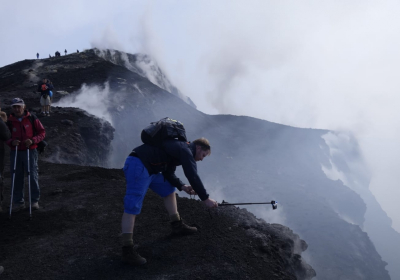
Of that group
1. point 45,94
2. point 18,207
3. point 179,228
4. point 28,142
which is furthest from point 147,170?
point 45,94

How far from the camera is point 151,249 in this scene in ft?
15.1

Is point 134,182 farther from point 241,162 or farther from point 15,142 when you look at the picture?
point 241,162

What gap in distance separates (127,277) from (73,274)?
0.74 meters

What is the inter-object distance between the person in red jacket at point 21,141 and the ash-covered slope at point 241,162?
18079 millimetres

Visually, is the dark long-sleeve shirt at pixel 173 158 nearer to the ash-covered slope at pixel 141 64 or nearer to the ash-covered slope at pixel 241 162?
the ash-covered slope at pixel 241 162

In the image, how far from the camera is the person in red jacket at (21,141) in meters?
5.84

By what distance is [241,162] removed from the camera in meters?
35.2

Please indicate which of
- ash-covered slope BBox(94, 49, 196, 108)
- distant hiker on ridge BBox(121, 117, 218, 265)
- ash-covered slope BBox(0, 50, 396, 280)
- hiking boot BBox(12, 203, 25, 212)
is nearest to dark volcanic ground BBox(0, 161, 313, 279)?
hiking boot BBox(12, 203, 25, 212)

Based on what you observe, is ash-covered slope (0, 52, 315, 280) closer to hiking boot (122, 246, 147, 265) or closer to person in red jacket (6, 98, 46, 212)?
hiking boot (122, 246, 147, 265)

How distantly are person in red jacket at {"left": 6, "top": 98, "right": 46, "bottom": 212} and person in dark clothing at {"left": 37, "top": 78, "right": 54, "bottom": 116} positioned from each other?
10.7 meters

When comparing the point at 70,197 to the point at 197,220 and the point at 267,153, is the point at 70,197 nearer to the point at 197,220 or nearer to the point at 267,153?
the point at 197,220

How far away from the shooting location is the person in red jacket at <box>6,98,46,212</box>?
5.84 metres

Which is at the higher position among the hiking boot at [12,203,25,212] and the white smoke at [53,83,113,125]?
the white smoke at [53,83,113,125]

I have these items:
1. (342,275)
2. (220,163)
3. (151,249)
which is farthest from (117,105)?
(342,275)
